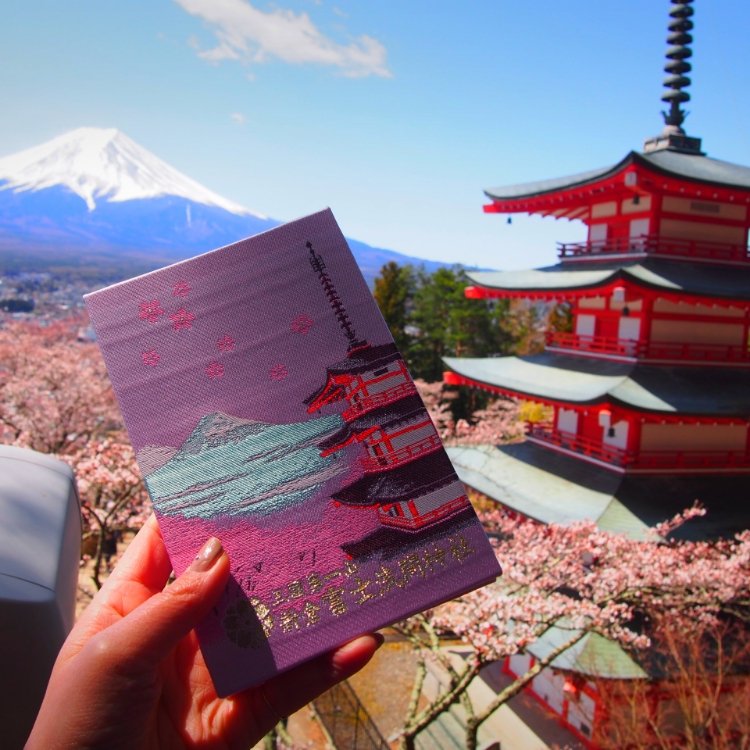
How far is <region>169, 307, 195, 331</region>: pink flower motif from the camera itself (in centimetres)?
180

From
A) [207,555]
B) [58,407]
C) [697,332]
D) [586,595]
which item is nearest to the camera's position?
[207,555]

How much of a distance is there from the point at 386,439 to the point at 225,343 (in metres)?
0.58

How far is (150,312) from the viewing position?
5.86 ft

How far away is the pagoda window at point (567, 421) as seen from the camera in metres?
9.91

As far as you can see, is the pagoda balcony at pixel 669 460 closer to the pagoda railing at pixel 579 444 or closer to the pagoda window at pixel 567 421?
the pagoda railing at pixel 579 444

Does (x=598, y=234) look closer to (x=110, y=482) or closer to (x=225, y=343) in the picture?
(x=110, y=482)

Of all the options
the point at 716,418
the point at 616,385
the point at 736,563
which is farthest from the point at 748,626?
the point at 616,385

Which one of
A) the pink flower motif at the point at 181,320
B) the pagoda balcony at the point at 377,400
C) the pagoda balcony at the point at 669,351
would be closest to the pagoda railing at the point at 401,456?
the pagoda balcony at the point at 377,400

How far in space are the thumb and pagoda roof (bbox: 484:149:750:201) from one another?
8.05m

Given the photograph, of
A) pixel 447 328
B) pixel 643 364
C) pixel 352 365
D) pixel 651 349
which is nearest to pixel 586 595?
pixel 643 364

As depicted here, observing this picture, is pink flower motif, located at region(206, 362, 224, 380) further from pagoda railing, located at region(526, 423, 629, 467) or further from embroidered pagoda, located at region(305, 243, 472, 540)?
pagoda railing, located at region(526, 423, 629, 467)

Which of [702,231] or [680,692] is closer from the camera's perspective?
[680,692]

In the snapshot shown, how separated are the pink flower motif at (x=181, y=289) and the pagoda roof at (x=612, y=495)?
7223 millimetres

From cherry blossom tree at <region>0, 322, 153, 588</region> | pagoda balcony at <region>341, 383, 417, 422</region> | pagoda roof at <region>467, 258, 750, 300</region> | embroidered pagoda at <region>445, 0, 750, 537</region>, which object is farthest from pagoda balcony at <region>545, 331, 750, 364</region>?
cherry blossom tree at <region>0, 322, 153, 588</region>
